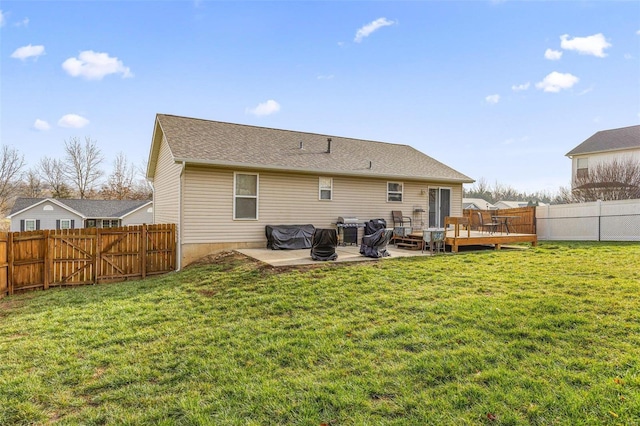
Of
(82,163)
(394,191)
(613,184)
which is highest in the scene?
(82,163)

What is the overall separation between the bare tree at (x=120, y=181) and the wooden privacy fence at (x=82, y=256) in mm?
34089

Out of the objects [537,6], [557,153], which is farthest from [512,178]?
[537,6]

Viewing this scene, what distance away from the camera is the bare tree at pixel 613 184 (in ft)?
55.7

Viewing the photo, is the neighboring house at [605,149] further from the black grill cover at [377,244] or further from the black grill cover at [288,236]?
the black grill cover at [288,236]

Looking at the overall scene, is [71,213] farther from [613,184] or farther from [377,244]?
[613,184]

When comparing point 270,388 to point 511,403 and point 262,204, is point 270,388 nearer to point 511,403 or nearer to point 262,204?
point 511,403

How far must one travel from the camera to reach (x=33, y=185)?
38.0 m

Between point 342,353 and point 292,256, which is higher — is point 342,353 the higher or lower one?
the lower one

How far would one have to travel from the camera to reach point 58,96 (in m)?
20.9

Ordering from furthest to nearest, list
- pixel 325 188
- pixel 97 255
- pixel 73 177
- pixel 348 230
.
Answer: pixel 73 177
pixel 325 188
pixel 348 230
pixel 97 255

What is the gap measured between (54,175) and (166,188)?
1415 inches

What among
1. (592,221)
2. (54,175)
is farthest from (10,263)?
(54,175)

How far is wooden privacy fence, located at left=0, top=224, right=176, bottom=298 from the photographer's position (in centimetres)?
812

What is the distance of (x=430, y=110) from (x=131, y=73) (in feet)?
44.1
